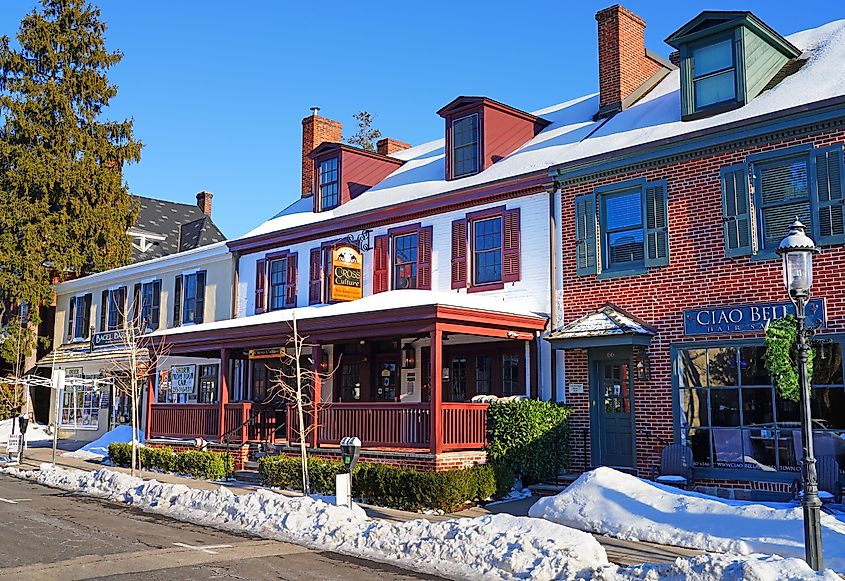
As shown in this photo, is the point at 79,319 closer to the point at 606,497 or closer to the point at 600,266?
the point at 600,266

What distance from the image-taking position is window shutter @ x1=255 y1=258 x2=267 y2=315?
2311cm

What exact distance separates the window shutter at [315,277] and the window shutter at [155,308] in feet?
26.4

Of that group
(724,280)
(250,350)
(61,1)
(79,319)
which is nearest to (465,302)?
(724,280)

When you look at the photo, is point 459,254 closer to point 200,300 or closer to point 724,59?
point 724,59

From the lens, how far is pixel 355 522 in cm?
1149

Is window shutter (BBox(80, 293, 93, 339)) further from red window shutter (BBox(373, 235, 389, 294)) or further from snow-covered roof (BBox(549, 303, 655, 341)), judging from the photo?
snow-covered roof (BBox(549, 303, 655, 341))

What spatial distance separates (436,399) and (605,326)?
3263 millimetres

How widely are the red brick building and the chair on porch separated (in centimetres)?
28

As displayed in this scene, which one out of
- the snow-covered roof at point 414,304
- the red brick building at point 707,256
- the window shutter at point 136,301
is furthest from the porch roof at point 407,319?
the window shutter at point 136,301

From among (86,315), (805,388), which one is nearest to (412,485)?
(805,388)

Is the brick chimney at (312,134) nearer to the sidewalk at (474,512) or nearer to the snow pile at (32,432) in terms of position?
the sidewalk at (474,512)

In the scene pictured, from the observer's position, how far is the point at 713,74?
50.8 feet

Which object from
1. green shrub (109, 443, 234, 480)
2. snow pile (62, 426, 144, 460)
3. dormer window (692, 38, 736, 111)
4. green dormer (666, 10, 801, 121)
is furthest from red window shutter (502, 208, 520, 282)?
snow pile (62, 426, 144, 460)

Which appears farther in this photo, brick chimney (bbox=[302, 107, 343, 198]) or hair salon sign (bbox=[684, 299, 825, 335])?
brick chimney (bbox=[302, 107, 343, 198])
